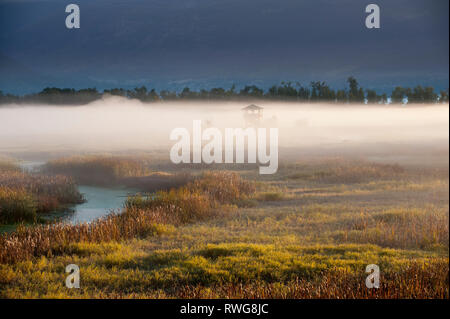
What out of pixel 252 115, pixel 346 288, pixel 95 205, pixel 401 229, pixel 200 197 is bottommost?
pixel 95 205

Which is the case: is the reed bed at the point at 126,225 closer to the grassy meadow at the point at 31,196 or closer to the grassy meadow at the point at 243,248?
the grassy meadow at the point at 243,248

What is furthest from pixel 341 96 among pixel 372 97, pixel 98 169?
pixel 98 169

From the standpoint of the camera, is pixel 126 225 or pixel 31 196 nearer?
pixel 126 225

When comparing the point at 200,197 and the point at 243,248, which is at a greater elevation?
the point at 200,197

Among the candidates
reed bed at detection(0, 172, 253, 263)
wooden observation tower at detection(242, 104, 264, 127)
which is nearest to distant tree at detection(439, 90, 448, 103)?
wooden observation tower at detection(242, 104, 264, 127)

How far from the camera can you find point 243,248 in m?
16.7

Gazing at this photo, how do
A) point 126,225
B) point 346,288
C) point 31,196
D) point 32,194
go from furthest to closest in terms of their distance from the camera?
point 32,194 < point 31,196 < point 126,225 < point 346,288

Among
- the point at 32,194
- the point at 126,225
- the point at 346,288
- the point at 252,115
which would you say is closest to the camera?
the point at 346,288

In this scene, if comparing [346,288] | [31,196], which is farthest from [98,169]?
[346,288]

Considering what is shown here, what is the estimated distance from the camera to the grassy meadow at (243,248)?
12.4 meters

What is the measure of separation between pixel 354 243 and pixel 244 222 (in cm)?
627

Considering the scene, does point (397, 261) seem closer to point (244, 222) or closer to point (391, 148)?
point (244, 222)

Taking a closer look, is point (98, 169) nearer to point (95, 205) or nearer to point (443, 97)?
point (95, 205)

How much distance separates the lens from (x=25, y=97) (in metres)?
53.5
